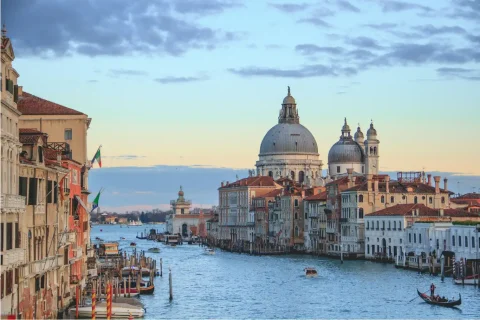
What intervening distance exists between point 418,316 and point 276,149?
248ft

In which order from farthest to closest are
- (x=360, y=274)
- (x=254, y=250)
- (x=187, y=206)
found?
(x=187, y=206) < (x=254, y=250) < (x=360, y=274)

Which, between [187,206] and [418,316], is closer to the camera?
[418,316]

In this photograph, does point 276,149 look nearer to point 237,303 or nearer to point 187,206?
point 187,206

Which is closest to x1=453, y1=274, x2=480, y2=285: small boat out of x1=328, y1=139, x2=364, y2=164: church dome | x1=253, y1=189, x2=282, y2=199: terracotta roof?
x1=253, y1=189, x2=282, y2=199: terracotta roof

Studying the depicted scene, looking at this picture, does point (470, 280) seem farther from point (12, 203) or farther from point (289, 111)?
point (289, 111)

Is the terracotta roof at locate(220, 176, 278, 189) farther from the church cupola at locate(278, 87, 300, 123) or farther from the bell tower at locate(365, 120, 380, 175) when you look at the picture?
the church cupola at locate(278, 87, 300, 123)

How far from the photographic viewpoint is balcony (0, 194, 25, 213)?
1702 centimetres

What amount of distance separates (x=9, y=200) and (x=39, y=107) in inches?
472

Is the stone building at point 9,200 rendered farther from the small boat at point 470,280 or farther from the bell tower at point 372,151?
the bell tower at point 372,151

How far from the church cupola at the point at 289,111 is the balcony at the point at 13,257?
89.3 m

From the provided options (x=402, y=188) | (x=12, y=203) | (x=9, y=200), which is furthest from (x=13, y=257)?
(x=402, y=188)

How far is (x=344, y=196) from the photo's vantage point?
63531 mm

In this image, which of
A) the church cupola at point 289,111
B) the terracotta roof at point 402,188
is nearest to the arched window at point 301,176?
the church cupola at point 289,111

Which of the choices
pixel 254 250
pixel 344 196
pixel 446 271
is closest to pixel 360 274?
pixel 446 271
